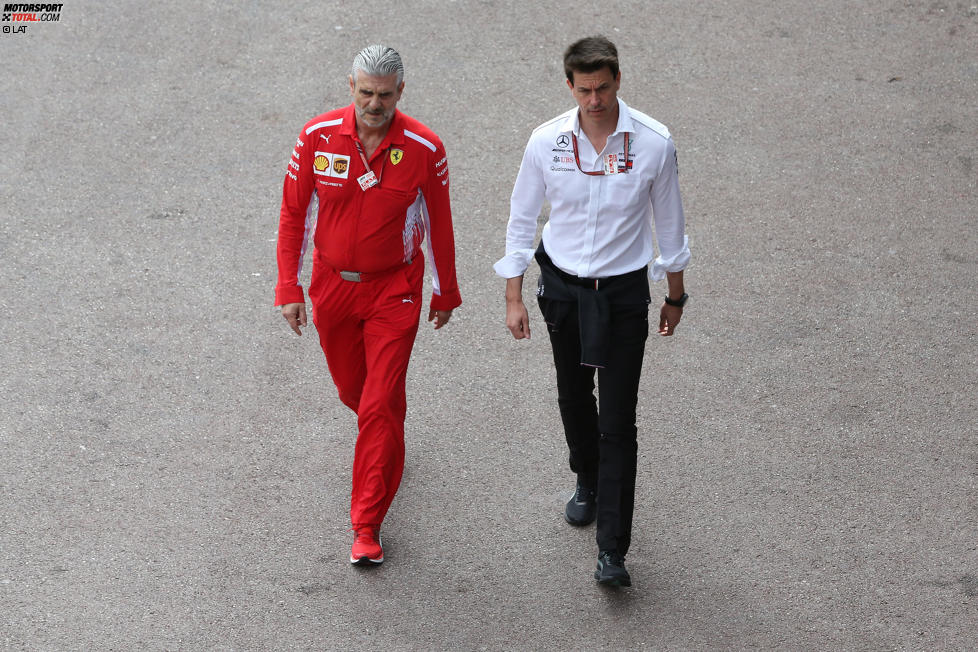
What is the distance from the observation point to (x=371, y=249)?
499 centimetres

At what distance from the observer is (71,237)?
7.07 metres

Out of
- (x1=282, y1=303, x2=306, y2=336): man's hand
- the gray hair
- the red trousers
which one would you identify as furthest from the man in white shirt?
(x1=282, y1=303, x2=306, y2=336): man's hand

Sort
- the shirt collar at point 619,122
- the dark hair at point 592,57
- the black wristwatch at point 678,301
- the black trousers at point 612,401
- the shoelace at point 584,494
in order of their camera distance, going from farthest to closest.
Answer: the shoelace at point 584,494, the black wristwatch at point 678,301, the black trousers at point 612,401, the shirt collar at point 619,122, the dark hair at point 592,57

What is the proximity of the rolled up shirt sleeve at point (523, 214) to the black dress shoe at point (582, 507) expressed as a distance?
1.15 meters

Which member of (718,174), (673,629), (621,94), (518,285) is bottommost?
(673,629)

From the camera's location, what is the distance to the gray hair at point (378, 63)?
185 inches

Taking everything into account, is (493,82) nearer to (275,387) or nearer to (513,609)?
(275,387)

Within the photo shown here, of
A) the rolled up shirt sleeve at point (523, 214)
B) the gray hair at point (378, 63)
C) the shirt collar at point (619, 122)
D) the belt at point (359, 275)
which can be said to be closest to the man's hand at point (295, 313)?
the belt at point (359, 275)

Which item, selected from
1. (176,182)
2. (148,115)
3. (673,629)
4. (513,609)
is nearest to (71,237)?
(176,182)

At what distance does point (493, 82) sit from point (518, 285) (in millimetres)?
3879

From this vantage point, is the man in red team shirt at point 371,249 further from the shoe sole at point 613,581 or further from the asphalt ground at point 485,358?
the shoe sole at point 613,581

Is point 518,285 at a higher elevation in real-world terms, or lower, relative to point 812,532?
higher

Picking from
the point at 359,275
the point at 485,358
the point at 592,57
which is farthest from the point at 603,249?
the point at 485,358

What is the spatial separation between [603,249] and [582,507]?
1.34 metres
